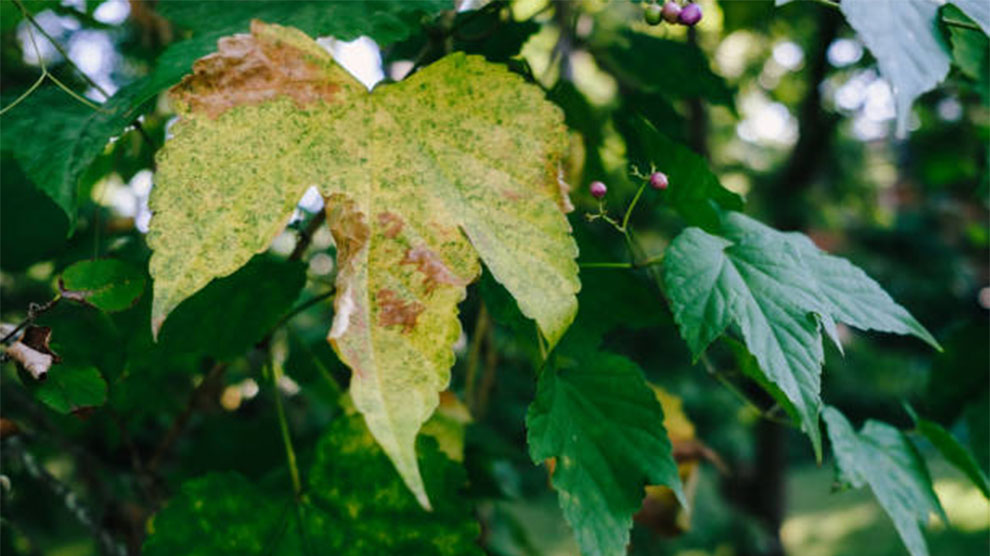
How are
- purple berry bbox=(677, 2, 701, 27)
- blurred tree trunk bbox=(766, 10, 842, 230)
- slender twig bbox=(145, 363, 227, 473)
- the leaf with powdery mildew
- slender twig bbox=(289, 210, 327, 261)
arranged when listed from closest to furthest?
the leaf with powdery mildew, purple berry bbox=(677, 2, 701, 27), slender twig bbox=(289, 210, 327, 261), slender twig bbox=(145, 363, 227, 473), blurred tree trunk bbox=(766, 10, 842, 230)

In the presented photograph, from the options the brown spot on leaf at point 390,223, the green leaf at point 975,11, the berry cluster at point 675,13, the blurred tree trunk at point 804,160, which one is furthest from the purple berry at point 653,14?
the blurred tree trunk at point 804,160

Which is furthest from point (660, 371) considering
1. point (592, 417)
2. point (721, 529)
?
point (592, 417)

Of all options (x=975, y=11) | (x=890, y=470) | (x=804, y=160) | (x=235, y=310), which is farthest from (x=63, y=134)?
(x=804, y=160)

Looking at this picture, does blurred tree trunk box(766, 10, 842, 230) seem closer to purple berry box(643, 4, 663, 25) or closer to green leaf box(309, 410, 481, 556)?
purple berry box(643, 4, 663, 25)

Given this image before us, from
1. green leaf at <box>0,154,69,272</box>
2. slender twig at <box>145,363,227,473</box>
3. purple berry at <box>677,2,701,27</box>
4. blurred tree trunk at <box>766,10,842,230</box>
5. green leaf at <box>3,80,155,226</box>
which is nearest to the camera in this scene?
green leaf at <box>3,80,155,226</box>

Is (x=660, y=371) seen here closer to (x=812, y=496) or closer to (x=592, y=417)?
(x=592, y=417)

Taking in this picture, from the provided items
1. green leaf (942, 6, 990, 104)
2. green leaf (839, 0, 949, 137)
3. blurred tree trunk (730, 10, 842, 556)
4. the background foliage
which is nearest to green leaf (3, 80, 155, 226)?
the background foliage

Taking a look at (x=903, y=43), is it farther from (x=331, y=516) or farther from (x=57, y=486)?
(x=57, y=486)

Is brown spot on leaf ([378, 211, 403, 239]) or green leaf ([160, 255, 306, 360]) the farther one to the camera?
green leaf ([160, 255, 306, 360])
